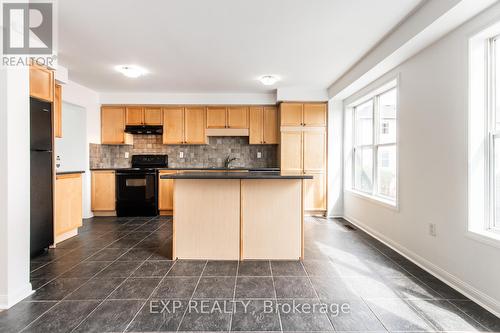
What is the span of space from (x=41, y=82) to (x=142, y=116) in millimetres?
2323

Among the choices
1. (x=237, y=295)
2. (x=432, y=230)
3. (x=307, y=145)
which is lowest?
(x=237, y=295)

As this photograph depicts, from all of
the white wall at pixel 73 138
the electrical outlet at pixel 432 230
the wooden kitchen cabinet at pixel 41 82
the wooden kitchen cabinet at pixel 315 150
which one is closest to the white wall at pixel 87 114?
the white wall at pixel 73 138

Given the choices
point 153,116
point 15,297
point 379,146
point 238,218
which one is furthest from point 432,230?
point 153,116

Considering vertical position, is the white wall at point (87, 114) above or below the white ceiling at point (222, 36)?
below

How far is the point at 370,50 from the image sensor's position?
313 centimetres

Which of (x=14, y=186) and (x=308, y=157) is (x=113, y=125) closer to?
(x=14, y=186)

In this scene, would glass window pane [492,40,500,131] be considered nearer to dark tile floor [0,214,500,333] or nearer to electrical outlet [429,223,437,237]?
electrical outlet [429,223,437,237]

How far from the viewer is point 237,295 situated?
2043 millimetres

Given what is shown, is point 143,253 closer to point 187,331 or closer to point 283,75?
point 187,331

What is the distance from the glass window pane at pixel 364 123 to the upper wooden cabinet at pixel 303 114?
617 millimetres

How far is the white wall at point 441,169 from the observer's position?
199 centimetres

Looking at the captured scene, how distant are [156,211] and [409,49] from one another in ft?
Answer: 15.5

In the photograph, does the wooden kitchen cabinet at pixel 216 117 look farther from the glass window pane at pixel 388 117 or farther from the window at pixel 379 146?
the glass window pane at pixel 388 117

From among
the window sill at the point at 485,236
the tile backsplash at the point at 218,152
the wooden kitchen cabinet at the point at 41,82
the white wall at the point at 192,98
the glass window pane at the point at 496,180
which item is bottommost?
the window sill at the point at 485,236
